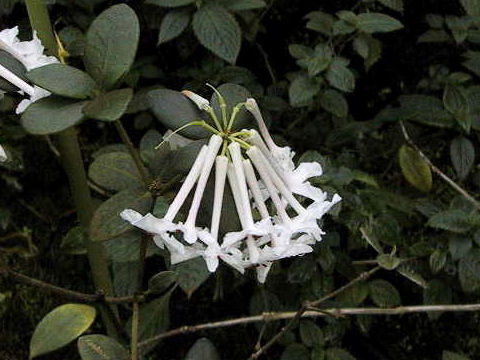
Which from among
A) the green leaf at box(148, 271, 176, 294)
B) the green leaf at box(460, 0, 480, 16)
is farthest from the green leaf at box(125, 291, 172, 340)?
the green leaf at box(460, 0, 480, 16)

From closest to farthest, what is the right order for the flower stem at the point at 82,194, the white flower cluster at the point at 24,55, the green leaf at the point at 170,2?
the white flower cluster at the point at 24,55 → the flower stem at the point at 82,194 → the green leaf at the point at 170,2

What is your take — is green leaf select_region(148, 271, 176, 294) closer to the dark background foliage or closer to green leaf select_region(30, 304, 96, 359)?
green leaf select_region(30, 304, 96, 359)

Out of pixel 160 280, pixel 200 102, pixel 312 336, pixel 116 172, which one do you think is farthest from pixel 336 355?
pixel 200 102

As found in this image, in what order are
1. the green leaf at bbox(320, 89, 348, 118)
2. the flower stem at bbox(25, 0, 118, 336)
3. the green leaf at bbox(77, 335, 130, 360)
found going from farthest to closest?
1. the green leaf at bbox(320, 89, 348, 118)
2. the flower stem at bbox(25, 0, 118, 336)
3. the green leaf at bbox(77, 335, 130, 360)

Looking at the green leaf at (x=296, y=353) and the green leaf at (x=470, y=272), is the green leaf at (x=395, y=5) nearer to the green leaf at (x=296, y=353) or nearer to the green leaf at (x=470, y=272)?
the green leaf at (x=470, y=272)

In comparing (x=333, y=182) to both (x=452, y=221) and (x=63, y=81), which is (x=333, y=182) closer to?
(x=452, y=221)

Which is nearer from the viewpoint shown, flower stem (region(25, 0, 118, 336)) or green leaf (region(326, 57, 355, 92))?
flower stem (region(25, 0, 118, 336))

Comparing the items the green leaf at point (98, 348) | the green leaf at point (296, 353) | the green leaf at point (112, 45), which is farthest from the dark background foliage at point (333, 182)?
the green leaf at point (112, 45)
